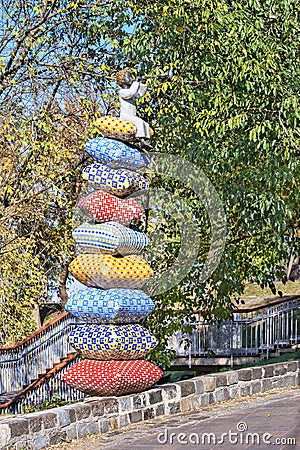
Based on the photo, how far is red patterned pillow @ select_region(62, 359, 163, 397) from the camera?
28.7 ft

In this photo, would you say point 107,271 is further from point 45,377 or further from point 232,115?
point 45,377

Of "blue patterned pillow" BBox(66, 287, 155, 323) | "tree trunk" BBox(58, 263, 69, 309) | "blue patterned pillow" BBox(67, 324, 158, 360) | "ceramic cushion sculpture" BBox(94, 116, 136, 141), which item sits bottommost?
"blue patterned pillow" BBox(67, 324, 158, 360)

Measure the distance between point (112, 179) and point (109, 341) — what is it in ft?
5.91

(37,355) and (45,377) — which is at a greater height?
(37,355)

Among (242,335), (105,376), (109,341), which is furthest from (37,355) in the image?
(109,341)

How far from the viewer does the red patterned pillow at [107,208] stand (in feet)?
29.1

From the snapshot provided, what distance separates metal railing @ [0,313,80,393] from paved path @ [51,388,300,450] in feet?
19.7

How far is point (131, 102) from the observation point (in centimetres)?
942

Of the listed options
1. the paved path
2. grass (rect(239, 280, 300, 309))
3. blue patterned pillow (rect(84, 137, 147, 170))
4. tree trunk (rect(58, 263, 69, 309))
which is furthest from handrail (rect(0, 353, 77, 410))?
grass (rect(239, 280, 300, 309))

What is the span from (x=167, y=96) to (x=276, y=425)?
6.08m

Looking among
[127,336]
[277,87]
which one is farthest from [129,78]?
[127,336]

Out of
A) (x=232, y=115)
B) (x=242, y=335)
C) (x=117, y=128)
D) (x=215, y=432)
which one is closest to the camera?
(x=215, y=432)

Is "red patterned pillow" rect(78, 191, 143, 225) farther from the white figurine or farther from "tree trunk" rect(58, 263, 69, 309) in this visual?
"tree trunk" rect(58, 263, 69, 309)

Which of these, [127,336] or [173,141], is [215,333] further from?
[127,336]
